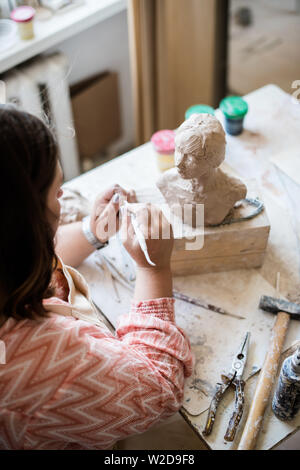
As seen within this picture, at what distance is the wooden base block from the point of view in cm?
110

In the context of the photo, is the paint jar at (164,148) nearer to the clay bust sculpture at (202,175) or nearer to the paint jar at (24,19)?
the clay bust sculpture at (202,175)

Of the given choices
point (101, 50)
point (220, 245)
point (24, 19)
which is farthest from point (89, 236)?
point (101, 50)

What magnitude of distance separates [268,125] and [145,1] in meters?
0.71

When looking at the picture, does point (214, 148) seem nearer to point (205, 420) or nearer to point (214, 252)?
point (214, 252)

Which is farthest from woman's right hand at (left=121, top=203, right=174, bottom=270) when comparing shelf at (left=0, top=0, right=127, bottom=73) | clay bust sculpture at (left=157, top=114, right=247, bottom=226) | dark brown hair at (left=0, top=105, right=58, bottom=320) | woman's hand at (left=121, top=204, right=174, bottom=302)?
shelf at (left=0, top=0, right=127, bottom=73)

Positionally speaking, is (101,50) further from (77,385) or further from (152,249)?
(77,385)

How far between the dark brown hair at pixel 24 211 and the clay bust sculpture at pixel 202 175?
316mm

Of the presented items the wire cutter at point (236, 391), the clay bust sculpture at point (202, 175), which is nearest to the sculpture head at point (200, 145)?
the clay bust sculpture at point (202, 175)

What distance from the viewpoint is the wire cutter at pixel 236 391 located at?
35.7 inches

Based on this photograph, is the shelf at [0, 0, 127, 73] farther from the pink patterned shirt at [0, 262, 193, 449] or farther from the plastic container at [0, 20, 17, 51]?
the pink patterned shirt at [0, 262, 193, 449]

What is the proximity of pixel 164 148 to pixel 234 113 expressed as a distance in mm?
233

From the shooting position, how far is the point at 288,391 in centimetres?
87

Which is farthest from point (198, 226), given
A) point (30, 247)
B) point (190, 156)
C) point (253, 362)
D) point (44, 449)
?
point (44, 449)

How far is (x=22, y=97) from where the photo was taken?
5.73 ft
